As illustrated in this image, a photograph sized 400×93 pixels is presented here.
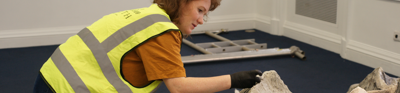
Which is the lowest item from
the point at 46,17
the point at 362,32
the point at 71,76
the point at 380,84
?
the point at 362,32

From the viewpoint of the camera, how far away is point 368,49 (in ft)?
10.3

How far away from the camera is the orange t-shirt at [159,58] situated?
1202 mm

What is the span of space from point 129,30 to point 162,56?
150 millimetres

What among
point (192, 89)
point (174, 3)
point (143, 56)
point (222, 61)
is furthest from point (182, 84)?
point (222, 61)

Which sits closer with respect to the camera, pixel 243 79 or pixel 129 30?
pixel 129 30

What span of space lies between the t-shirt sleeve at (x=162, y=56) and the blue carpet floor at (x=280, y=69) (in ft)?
4.60

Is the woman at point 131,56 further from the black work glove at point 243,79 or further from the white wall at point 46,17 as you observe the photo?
the white wall at point 46,17

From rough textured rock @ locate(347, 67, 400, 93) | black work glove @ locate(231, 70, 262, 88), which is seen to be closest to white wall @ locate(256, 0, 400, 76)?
rough textured rock @ locate(347, 67, 400, 93)

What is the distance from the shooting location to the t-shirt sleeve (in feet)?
3.94

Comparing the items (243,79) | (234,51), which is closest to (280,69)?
(234,51)

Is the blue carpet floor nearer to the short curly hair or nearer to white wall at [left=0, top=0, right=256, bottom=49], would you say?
white wall at [left=0, top=0, right=256, bottom=49]

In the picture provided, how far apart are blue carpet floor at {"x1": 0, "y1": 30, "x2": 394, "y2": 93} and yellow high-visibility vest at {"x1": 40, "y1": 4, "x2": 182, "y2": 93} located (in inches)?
54.2

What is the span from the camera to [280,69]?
310 centimetres

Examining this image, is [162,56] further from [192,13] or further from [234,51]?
[234,51]
